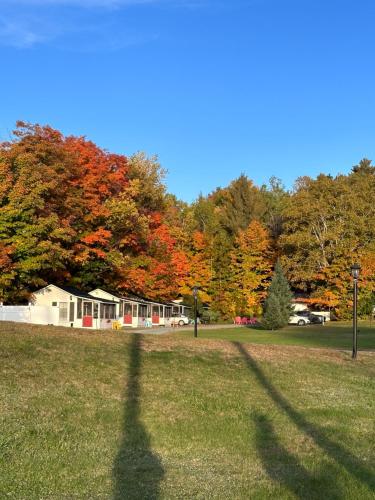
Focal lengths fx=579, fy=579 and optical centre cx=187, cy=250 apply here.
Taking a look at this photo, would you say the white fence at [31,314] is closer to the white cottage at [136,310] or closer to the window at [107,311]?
the window at [107,311]

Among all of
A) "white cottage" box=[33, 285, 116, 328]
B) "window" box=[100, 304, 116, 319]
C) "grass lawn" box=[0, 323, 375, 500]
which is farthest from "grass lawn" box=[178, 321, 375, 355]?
"grass lawn" box=[0, 323, 375, 500]

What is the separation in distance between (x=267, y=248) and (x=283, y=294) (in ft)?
72.0

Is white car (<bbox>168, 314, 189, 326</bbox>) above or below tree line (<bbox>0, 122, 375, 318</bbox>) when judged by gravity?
below

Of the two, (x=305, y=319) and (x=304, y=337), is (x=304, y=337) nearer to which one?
(x=304, y=337)

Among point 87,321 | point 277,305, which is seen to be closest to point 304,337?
point 277,305

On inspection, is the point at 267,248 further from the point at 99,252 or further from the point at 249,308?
the point at 99,252

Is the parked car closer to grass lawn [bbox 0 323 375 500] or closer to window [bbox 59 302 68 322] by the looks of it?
window [bbox 59 302 68 322]

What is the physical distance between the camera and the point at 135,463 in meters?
7.56

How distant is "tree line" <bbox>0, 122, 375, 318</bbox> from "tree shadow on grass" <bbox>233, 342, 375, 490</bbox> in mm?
27217

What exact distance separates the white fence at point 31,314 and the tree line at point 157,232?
133cm

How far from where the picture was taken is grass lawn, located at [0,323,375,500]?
21.9 ft

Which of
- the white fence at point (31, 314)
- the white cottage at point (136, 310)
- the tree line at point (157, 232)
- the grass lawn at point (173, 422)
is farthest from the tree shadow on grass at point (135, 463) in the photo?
the white cottage at point (136, 310)

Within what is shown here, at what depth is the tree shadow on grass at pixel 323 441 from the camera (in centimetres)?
723

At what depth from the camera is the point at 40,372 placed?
1203 cm
